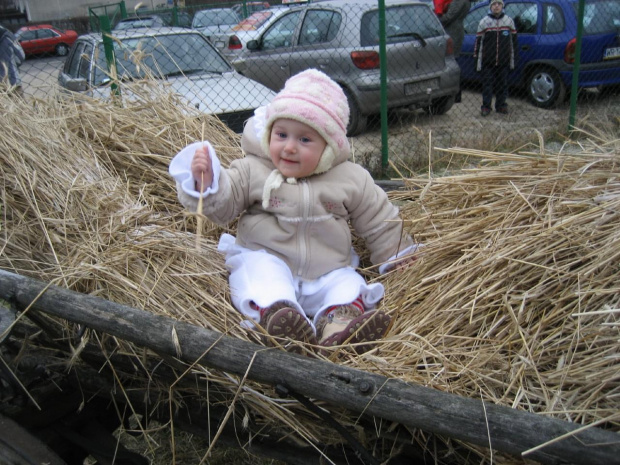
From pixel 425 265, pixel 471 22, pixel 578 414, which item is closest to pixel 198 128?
pixel 425 265

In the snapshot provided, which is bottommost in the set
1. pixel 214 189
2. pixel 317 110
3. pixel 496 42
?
pixel 496 42

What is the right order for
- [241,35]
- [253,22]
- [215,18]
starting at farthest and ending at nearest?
[215,18] < [253,22] < [241,35]

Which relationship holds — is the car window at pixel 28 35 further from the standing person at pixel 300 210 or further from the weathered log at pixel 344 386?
the weathered log at pixel 344 386

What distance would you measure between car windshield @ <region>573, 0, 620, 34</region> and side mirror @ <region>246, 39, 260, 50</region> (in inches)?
156

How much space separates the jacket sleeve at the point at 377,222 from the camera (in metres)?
2.40

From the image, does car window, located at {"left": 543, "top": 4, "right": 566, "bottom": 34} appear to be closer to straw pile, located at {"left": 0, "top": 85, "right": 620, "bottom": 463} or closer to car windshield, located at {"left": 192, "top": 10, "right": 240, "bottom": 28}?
car windshield, located at {"left": 192, "top": 10, "right": 240, "bottom": 28}

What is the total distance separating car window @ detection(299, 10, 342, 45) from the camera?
7.12 m

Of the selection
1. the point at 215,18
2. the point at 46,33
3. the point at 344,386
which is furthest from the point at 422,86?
the point at 46,33

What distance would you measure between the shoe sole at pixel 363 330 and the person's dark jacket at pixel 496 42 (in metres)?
6.78

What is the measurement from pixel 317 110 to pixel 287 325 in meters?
0.74

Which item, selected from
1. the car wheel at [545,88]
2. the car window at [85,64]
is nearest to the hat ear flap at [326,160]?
the car window at [85,64]

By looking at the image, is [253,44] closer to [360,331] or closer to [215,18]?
[215,18]

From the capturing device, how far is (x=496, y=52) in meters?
8.02

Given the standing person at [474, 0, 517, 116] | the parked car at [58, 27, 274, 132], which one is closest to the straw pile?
the parked car at [58, 27, 274, 132]
